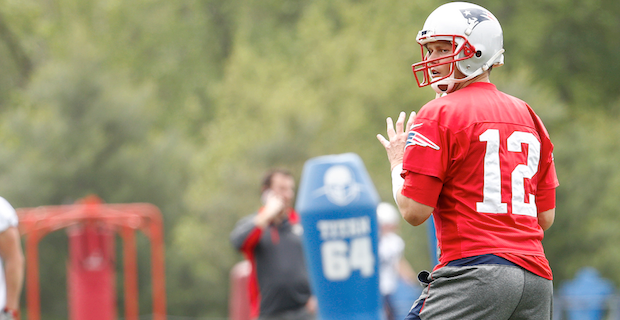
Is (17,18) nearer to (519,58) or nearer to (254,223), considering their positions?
(519,58)

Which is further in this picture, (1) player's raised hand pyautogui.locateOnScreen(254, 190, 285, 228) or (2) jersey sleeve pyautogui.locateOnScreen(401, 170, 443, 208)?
(1) player's raised hand pyautogui.locateOnScreen(254, 190, 285, 228)

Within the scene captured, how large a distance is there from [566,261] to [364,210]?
1181cm

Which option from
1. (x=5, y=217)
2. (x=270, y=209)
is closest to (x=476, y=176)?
(x=5, y=217)

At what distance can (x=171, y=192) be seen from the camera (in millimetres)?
22766

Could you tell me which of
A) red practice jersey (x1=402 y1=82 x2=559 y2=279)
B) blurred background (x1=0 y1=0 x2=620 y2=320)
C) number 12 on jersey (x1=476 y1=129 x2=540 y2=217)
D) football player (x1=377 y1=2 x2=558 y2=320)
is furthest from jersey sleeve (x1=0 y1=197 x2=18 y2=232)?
blurred background (x1=0 y1=0 x2=620 y2=320)

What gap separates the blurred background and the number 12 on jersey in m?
14.6

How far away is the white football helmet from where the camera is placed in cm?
282

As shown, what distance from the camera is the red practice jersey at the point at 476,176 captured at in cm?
263

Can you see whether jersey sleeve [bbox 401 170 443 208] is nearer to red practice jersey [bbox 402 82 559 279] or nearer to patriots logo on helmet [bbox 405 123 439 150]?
red practice jersey [bbox 402 82 559 279]

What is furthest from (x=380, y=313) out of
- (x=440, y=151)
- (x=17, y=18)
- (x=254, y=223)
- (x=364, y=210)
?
(x=17, y=18)

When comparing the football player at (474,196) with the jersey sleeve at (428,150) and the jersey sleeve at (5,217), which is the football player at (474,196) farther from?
the jersey sleeve at (5,217)

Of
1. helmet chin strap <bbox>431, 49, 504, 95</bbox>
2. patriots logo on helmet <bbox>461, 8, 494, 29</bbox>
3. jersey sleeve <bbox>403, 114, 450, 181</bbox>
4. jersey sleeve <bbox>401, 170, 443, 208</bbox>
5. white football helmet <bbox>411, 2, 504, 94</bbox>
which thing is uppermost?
patriots logo on helmet <bbox>461, 8, 494, 29</bbox>

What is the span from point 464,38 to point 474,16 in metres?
0.11

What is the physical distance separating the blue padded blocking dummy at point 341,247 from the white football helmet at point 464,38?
366cm
